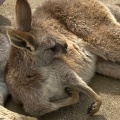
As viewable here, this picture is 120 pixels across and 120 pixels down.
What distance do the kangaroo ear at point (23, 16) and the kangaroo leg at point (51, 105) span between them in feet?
2.70

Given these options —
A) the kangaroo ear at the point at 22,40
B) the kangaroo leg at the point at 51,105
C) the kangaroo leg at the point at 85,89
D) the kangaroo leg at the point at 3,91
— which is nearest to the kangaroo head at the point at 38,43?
the kangaroo ear at the point at 22,40

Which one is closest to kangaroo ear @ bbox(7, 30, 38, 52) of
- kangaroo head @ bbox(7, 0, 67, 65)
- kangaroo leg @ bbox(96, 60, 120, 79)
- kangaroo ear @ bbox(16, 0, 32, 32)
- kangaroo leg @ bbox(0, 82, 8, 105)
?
kangaroo head @ bbox(7, 0, 67, 65)

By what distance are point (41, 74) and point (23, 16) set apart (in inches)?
25.9

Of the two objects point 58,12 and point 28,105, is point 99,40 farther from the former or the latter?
point 28,105

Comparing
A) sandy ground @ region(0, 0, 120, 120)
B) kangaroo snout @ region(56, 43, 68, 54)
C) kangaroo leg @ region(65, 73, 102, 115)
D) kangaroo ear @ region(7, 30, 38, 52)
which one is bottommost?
sandy ground @ region(0, 0, 120, 120)

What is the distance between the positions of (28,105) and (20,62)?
463 mm

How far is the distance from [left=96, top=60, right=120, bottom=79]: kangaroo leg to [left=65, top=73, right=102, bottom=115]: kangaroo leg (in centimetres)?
58

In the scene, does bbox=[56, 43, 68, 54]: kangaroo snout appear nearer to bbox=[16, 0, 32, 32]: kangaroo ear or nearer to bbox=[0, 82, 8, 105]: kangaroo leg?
bbox=[16, 0, 32, 32]: kangaroo ear

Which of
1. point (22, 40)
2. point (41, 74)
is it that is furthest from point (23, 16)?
point (41, 74)

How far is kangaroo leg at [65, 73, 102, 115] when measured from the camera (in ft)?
12.3

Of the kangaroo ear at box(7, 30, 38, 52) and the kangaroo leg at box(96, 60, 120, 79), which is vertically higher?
the kangaroo ear at box(7, 30, 38, 52)

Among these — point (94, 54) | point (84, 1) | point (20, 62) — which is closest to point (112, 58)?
point (94, 54)

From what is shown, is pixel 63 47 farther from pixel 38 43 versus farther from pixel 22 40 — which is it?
pixel 22 40

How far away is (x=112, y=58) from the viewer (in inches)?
162
